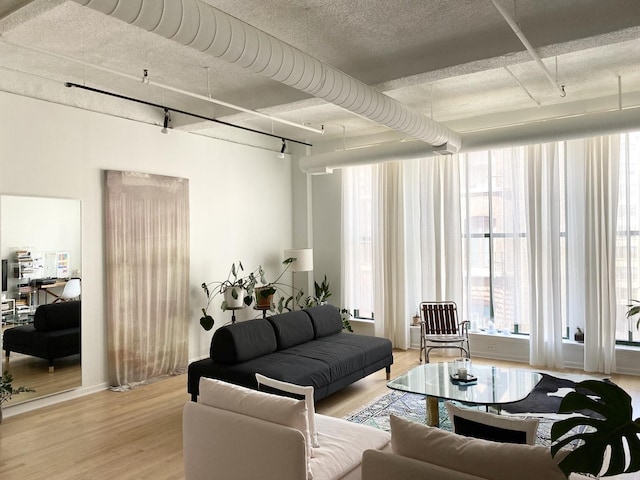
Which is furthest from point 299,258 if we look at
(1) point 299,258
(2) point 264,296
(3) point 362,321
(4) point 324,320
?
(4) point 324,320

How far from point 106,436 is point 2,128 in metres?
3.06

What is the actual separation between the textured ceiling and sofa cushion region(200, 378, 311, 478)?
2656 millimetres

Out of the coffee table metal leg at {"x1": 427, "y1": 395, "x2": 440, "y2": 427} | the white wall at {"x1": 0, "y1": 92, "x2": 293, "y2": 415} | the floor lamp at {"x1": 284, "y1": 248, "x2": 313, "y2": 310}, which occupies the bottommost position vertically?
the coffee table metal leg at {"x1": 427, "y1": 395, "x2": 440, "y2": 427}

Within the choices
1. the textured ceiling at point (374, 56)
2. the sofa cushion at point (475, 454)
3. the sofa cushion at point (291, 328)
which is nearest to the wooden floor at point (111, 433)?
the sofa cushion at point (291, 328)

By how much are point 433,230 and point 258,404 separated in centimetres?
518

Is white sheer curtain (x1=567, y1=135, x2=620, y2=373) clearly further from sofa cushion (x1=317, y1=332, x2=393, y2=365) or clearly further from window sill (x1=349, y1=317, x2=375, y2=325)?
window sill (x1=349, y1=317, x2=375, y2=325)

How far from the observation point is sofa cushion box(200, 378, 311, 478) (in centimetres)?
269

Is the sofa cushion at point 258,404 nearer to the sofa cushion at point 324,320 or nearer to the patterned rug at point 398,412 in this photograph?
the patterned rug at point 398,412

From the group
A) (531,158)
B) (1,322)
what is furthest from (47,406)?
(531,158)

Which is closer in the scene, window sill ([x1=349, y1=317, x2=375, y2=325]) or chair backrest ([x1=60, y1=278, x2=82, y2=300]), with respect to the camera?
chair backrest ([x1=60, y1=278, x2=82, y2=300])

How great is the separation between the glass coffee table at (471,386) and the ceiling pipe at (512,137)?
259 centimetres

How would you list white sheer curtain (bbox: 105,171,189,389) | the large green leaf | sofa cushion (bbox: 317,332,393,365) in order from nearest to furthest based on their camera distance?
the large green leaf
sofa cushion (bbox: 317,332,393,365)
white sheer curtain (bbox: 105,171,189,389)

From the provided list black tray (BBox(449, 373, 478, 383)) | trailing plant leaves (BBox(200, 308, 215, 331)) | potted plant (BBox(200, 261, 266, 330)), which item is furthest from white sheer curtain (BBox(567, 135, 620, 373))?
trailing plant leaves (BBox(200, 308, 215, 331))

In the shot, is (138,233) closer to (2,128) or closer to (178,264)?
(178,264)
